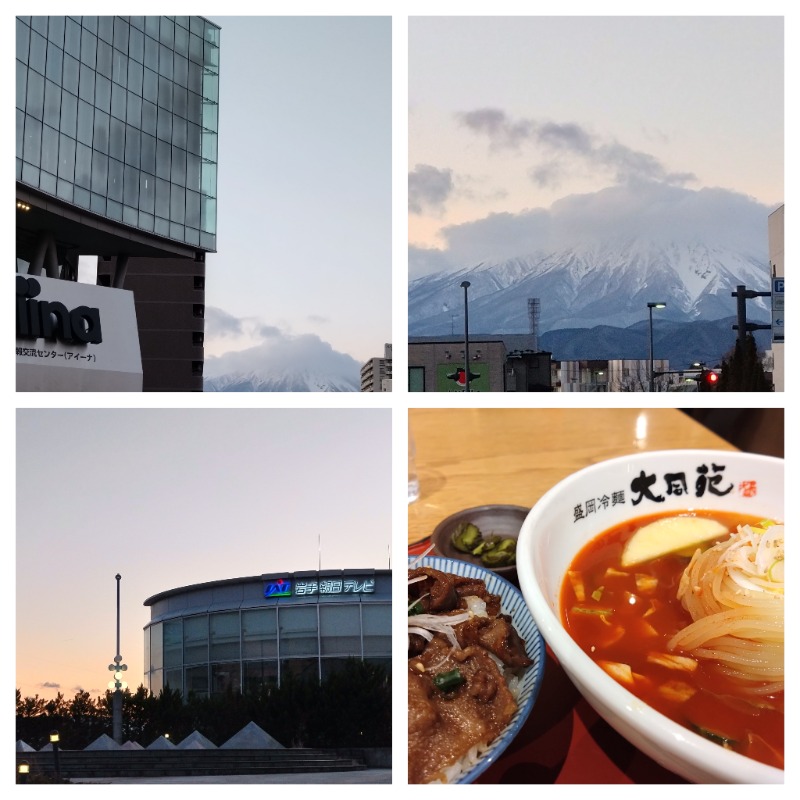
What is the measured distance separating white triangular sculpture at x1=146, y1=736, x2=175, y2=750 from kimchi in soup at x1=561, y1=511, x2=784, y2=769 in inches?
27.9

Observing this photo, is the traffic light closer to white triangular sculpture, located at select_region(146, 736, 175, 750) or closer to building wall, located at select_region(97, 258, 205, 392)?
white triangular sculpture, located at select_region(146, 736, 175, 750)

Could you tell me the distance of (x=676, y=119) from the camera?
1553 mm

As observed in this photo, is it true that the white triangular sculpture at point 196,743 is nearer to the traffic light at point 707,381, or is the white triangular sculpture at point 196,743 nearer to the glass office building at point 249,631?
the glass office building at point 249,631

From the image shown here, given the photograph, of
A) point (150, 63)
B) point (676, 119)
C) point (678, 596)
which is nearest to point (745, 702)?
point (678, 596)

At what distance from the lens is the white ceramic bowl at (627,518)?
0.58 metres

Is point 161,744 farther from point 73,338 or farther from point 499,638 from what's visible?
point 73,338

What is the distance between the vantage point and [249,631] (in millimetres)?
1191

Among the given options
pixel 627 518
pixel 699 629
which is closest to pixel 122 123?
pixel 627 518

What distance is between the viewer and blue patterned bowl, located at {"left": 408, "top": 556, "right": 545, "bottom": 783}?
749mm

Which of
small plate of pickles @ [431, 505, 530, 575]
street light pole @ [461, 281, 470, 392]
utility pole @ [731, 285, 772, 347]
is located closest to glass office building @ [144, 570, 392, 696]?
small plate of pickles @ [431, 505, 530, 575]

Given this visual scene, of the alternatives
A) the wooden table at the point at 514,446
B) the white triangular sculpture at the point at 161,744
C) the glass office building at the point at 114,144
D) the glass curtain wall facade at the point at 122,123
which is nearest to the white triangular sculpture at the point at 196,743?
the white triangular sculpture at the point at 161,744
